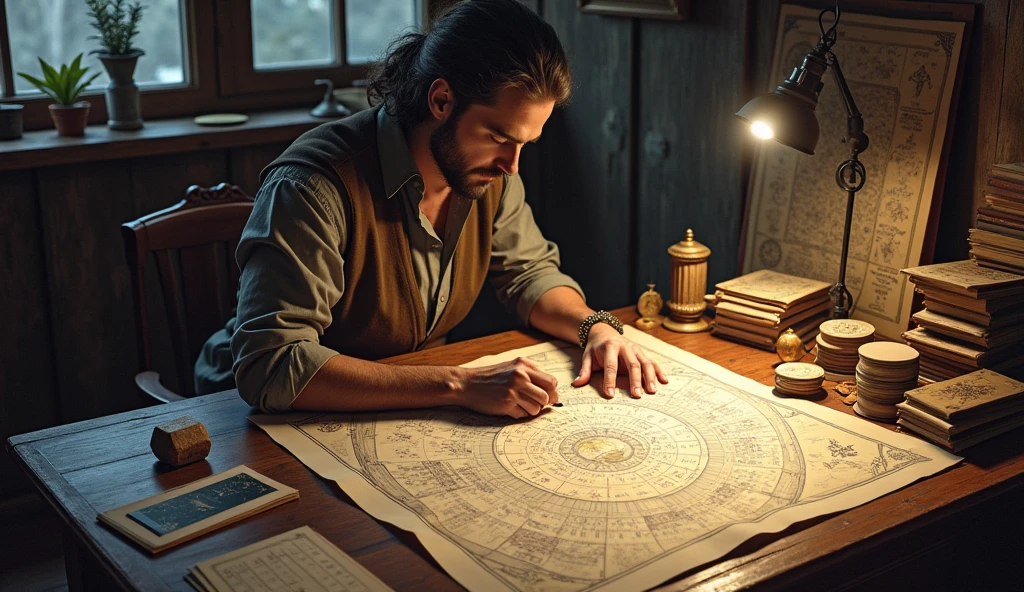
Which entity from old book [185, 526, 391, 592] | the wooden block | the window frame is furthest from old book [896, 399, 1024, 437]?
the window frame

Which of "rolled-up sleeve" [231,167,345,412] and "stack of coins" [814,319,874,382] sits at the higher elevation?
"rolled-up sleeve" [231,167,345,412]

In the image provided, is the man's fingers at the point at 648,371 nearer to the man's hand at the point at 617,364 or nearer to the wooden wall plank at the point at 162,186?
the man's hand at the point at 617,364

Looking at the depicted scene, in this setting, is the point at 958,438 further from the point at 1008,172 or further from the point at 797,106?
the point at 797,106

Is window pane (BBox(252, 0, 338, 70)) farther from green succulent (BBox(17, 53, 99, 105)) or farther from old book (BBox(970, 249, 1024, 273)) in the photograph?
old book (BBox(970, 249, 1024, 273))

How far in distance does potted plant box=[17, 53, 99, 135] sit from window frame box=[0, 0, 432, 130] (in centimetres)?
14

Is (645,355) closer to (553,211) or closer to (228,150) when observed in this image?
(553,211)

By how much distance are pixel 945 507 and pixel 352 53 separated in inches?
103

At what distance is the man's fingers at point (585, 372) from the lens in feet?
6.63

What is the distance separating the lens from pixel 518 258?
2436mm

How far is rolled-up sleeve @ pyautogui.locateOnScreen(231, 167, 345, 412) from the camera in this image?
1835 millimetres

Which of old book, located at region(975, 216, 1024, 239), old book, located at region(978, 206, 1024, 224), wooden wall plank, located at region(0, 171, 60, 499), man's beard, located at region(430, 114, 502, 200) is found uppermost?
man's beard, located at region(430, 114, 502, 200)

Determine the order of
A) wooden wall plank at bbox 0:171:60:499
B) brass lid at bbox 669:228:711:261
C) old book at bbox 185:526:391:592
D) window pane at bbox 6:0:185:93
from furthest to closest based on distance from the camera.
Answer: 1. window pane at bbox 6:0:185:93
2. wooden wall plank at bbox 0:171:60:499
3. brass lid at bbox 669:228:711:261
4. old book at bbox 185:526:391:592

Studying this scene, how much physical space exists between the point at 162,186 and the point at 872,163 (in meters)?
2.04

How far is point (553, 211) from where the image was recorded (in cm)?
348
